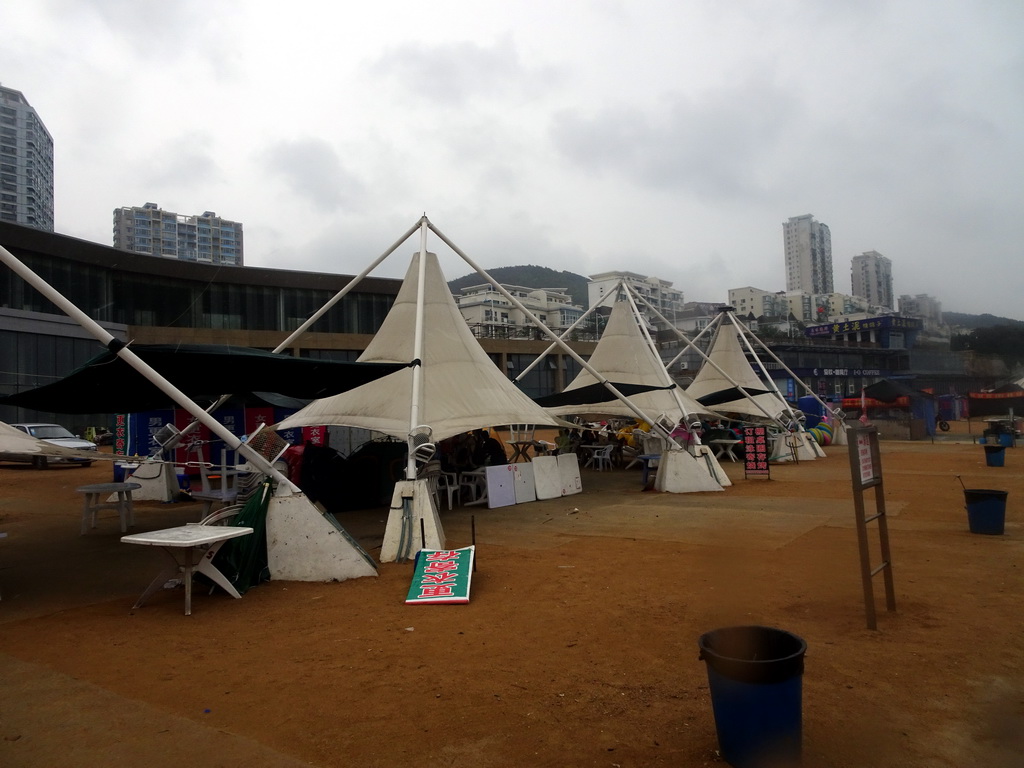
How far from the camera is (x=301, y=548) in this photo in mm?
7320

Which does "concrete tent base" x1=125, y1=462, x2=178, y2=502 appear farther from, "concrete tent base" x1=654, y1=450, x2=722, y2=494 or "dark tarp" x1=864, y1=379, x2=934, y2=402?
"dark tarp" x1=864, y1=379, x2=934, y2=402

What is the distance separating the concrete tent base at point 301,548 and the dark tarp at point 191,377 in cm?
158

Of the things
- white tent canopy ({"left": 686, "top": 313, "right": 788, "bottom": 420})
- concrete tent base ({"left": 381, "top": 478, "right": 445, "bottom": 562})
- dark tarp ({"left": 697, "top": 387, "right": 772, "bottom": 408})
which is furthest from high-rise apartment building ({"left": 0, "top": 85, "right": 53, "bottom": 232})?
concrete tent base ({"left": 381, "top": 478, "right": 445, "bottom": 562})

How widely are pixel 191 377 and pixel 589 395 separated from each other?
37.0 ft

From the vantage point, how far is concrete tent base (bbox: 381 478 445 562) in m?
8.20

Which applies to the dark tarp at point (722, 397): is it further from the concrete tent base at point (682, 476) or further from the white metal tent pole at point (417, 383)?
the white metal tent pole at point (417, 383)

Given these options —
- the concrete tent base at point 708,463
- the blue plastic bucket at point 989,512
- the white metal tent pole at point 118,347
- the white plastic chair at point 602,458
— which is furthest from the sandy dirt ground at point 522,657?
the white plastic chair at point 602,458

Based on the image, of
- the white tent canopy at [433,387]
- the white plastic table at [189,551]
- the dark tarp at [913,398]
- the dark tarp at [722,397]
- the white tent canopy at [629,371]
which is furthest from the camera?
the dark tarp at [913,398]

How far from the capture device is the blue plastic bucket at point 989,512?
8945 mm

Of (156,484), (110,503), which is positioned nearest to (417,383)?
(110,503)

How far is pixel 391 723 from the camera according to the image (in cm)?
386

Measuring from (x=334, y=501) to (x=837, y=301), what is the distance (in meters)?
85.1

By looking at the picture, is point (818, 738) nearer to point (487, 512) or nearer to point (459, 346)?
point (487, 512)

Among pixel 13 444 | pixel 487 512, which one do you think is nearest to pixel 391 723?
pixel 13 444
